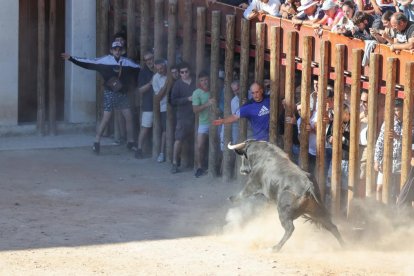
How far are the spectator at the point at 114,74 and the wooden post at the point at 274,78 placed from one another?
359cm

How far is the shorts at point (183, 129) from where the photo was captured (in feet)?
54.2

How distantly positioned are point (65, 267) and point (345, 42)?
4.48 m

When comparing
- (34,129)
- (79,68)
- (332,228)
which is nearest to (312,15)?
(332,228)

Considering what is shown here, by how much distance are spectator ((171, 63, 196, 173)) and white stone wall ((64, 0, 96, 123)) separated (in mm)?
2891

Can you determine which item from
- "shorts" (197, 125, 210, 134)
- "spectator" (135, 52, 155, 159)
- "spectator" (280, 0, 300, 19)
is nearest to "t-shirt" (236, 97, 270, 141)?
"spectator" (280, 0, 300, 19)

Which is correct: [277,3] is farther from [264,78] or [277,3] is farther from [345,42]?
[345,42]

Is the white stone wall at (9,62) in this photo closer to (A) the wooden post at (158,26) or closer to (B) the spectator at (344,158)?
(A) the wooden post at (158,26)

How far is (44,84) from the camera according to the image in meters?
18.8

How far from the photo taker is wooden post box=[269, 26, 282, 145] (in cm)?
1465

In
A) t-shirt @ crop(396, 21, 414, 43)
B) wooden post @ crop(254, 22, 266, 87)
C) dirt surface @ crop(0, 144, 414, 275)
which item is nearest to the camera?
dirt surface @ crop(0, 144, 414, 275)

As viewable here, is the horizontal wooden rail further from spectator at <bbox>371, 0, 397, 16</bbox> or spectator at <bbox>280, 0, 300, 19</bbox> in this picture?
spectator at <bbox>371, 0, 397, 16</bbox>

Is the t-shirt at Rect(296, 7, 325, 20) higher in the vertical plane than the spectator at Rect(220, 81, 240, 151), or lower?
higher

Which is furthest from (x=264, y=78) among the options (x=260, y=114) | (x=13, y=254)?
(x=13, y=254)

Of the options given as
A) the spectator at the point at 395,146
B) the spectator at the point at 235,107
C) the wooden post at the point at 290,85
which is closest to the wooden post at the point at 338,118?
the spectator at the point at 395,146
